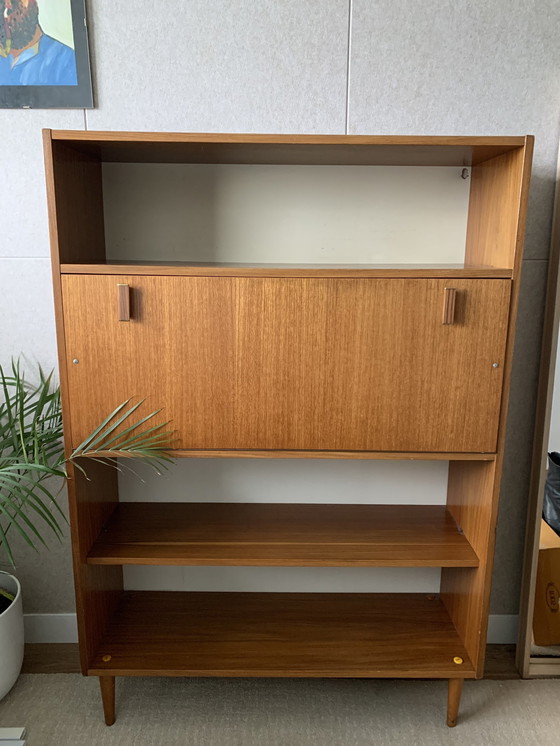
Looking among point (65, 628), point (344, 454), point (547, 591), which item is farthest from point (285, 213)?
point (65, 628)

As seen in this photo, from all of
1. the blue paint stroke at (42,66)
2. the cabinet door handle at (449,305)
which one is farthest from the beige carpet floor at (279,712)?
the blue paint stroke at (42,66)

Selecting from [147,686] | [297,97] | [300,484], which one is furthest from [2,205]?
[147,686]

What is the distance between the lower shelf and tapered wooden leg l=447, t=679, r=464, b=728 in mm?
54

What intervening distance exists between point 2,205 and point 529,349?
179 centimetres

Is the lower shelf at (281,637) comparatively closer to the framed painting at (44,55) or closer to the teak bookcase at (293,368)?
the teak bookcase at (293,368)

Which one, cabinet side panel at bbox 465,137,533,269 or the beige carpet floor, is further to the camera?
the beige carpet floor

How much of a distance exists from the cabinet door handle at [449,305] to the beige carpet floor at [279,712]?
4.24ft

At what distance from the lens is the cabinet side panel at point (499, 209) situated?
1.54m

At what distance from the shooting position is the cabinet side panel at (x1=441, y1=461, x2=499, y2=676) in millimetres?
1736

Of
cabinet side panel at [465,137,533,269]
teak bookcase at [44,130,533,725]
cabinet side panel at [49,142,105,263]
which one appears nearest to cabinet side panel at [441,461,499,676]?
teak bookcase at [44,130,533,725]

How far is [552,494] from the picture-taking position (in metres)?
2.00

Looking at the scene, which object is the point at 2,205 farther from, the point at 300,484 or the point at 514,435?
the point at 514,435

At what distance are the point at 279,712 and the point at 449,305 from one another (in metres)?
1.40

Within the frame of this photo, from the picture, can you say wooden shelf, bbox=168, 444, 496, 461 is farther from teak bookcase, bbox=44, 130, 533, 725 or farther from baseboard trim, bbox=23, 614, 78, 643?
baseboard trim, bbox=23, 614, 78, 643
